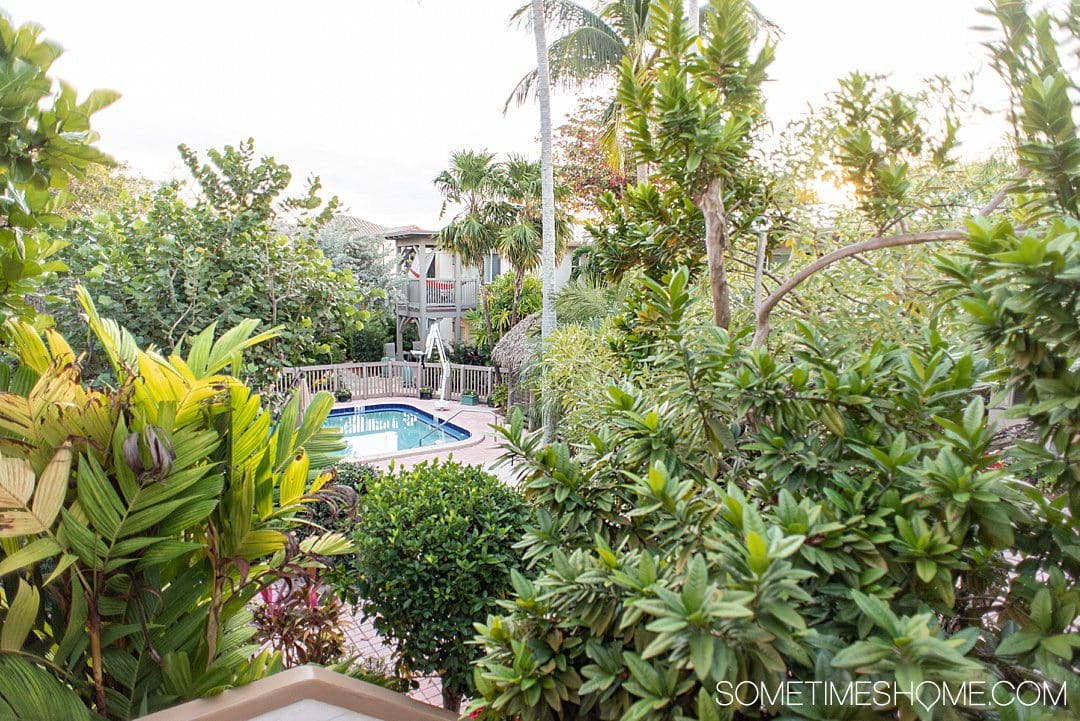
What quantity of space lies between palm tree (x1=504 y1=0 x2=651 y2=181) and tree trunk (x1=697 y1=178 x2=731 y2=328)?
442 inches

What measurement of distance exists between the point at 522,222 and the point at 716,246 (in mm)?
16471

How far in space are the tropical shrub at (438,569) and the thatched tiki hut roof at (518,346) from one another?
1093cm

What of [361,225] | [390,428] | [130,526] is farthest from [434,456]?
[361,225]

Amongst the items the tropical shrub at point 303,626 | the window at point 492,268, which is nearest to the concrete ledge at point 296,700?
the tropical shrub at point 303,626

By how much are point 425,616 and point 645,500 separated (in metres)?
2.27

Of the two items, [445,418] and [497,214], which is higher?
[497,214]

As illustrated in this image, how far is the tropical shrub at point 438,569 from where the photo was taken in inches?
139

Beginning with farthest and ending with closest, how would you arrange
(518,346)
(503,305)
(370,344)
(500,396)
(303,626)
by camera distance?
(370,344) < (503,305) < (500,396) < (518,346) < (303,626)

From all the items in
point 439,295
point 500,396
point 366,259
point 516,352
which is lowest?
point 500,396

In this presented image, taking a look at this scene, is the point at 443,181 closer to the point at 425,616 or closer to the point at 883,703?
the point at 425,616

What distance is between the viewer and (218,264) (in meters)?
6.00

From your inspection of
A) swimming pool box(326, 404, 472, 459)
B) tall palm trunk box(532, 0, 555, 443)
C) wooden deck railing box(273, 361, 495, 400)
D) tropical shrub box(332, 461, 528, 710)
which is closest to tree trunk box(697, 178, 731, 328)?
tropical shrub box(332, 461, 528, 710)

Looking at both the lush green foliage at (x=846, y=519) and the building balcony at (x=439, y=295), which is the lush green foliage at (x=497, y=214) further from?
the lush green foliage at (x=846, y=519)

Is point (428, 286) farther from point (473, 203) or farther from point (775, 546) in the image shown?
point (775, 546)
